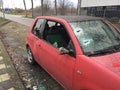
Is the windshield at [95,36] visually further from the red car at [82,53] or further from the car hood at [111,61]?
the car hood at [111,61]

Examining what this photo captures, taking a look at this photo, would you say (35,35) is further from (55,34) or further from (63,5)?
(63,5)

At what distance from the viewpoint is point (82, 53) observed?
3209 millimetres

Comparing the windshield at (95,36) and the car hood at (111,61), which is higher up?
the windshield at (95,36)

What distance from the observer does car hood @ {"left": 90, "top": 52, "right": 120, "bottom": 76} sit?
2713 millimetres

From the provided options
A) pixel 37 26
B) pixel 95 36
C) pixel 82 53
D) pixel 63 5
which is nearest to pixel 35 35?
pixel 37 26

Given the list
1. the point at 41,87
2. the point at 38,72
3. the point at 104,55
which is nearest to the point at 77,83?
the point at 104,55

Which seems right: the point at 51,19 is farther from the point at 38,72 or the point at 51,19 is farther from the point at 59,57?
the point at 38,72

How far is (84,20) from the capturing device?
4.02 metres

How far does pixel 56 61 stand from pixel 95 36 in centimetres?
92

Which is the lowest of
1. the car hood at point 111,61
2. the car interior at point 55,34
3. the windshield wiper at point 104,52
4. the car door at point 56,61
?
the car door at point 56,61

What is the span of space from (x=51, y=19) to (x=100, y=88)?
7.99 ft

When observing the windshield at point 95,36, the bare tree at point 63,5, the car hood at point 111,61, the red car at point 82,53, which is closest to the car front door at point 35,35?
the red car at point 82,53

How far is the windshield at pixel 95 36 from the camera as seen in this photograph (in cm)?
342

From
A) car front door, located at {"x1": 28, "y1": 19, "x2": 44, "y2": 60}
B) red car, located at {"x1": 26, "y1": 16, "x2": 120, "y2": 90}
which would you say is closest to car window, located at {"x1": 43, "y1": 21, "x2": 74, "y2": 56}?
red car, located at {"x1": 26, "y1": 16, "x2": 120, "y2": 90}
